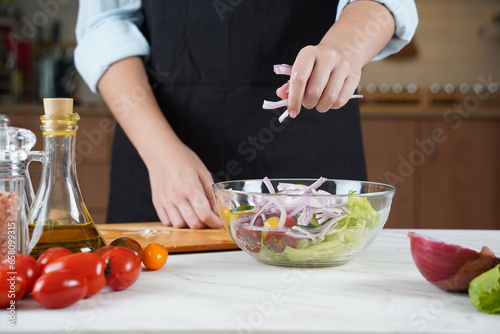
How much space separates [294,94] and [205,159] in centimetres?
61

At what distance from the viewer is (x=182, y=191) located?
1164mm

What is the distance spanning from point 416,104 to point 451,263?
2.66 m

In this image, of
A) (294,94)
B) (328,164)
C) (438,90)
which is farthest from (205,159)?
(438,90)

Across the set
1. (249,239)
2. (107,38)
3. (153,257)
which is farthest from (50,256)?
(107,38)

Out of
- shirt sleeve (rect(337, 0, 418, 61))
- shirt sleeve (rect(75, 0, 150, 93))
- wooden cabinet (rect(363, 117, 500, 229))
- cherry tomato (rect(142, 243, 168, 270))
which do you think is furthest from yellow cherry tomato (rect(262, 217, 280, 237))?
wooden cabinet (rect(363, 117, 500, 229))

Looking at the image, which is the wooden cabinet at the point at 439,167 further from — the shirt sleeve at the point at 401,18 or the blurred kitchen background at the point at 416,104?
the shirt sleeve at the point at 401,18

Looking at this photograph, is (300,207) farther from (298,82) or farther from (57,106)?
(57,106)

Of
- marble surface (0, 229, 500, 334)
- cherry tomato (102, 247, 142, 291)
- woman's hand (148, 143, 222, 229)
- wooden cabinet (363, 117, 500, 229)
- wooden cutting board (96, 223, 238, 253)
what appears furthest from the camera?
wooden cabinet (363, 117, 500, 229)

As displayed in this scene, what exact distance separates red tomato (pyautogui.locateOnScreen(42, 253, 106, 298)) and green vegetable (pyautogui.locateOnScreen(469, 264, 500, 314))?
36cm

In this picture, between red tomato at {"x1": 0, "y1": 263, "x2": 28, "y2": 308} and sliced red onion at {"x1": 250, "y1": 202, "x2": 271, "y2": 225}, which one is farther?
sliced red onion at {"x1": 250, "y1": 202, "x2": 271, "y2": 225}

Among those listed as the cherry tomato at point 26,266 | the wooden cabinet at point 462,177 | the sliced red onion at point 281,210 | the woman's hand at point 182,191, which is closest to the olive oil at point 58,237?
the cherry tomato at point 26,266

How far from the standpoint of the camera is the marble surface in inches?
22.0

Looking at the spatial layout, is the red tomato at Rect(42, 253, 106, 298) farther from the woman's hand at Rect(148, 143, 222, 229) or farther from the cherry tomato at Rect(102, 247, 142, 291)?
the woman's hand at Rect(148, 143, 222, 229)

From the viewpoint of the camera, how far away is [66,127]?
0.74 m
